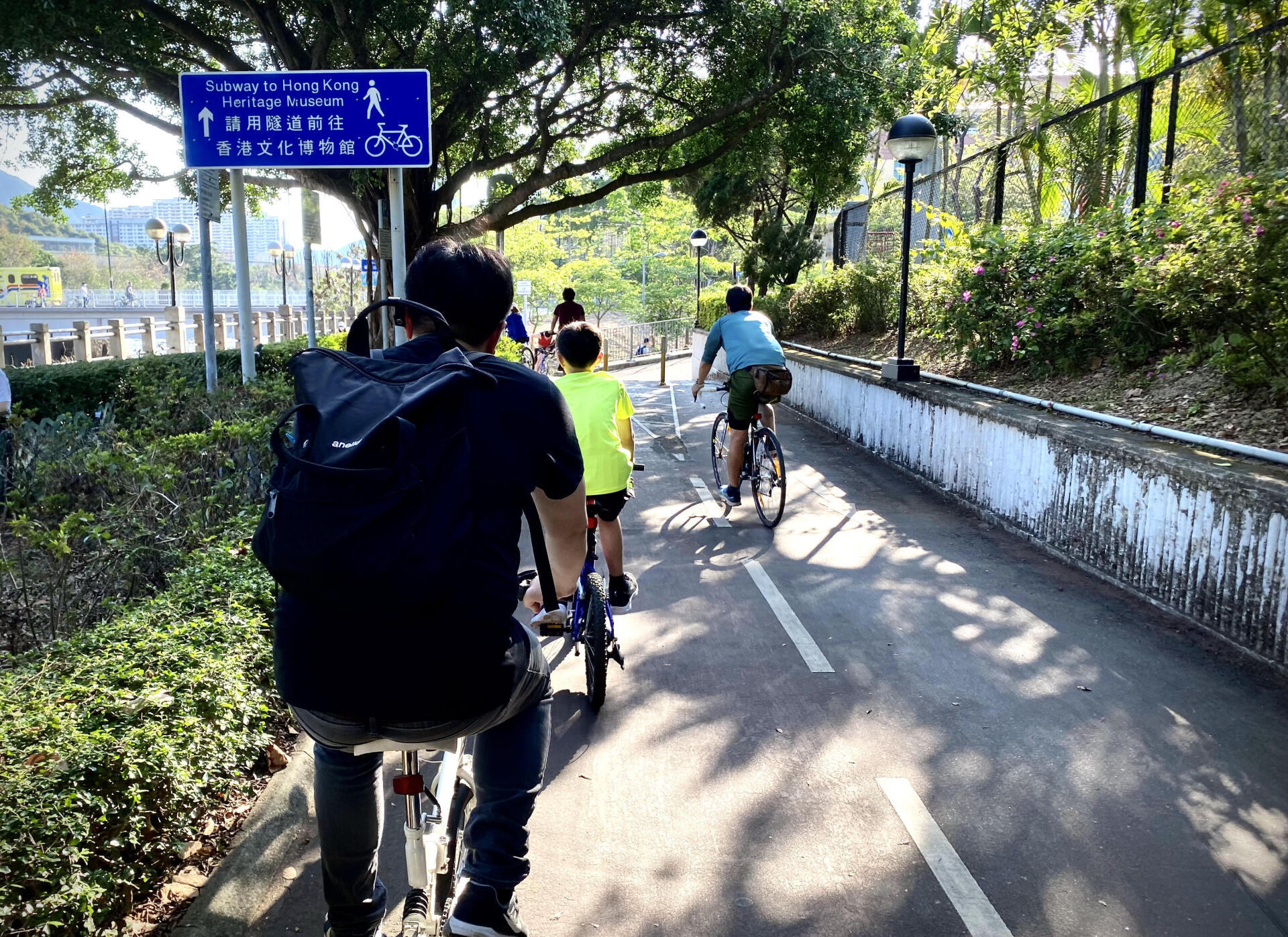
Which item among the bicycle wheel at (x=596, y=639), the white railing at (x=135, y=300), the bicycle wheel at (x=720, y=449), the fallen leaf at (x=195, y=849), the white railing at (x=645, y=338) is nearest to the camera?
the fallen leaf at (x=195, y=849)

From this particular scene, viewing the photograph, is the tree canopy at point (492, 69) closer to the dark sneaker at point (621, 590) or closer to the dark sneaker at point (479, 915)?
the dark sneaker at point (621, 590)

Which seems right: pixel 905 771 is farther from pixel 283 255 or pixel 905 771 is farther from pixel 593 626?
pixel 283 255

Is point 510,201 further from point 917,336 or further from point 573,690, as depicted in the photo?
point 573,690

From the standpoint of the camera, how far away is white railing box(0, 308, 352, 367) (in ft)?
76.7

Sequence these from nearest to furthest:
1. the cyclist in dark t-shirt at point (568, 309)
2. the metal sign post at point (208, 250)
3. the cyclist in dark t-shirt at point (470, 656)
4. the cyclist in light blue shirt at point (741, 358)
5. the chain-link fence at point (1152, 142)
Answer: the cyclist in dark t-shirt at point (470, 656), the chain-link fence at point (1152, 142), the cyclist in light blue shirt at point (741, 358), the metal sign post at point (208, 250), the cyclist in dark t-shirt at point (568, 309)

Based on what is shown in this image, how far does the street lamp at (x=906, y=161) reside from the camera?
11.1m

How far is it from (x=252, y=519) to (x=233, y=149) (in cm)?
719

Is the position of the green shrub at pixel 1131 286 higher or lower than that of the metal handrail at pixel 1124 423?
higher

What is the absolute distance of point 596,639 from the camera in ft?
15.7

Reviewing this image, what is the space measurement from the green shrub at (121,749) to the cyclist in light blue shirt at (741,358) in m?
5.22

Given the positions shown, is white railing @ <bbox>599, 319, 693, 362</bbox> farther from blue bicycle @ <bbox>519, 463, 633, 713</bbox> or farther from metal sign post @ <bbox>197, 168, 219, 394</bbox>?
blue bicycle @ <bbox>519, 463, 633, 713</bbox>

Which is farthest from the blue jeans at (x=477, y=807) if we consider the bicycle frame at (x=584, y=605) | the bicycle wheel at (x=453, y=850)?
the bicycle frame at (x=584, y=605)

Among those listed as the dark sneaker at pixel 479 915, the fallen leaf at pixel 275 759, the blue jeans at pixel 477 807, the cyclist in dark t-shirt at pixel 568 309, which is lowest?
the fallen leaf at pixel 275 759

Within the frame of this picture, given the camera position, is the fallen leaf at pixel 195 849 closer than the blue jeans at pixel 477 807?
No
